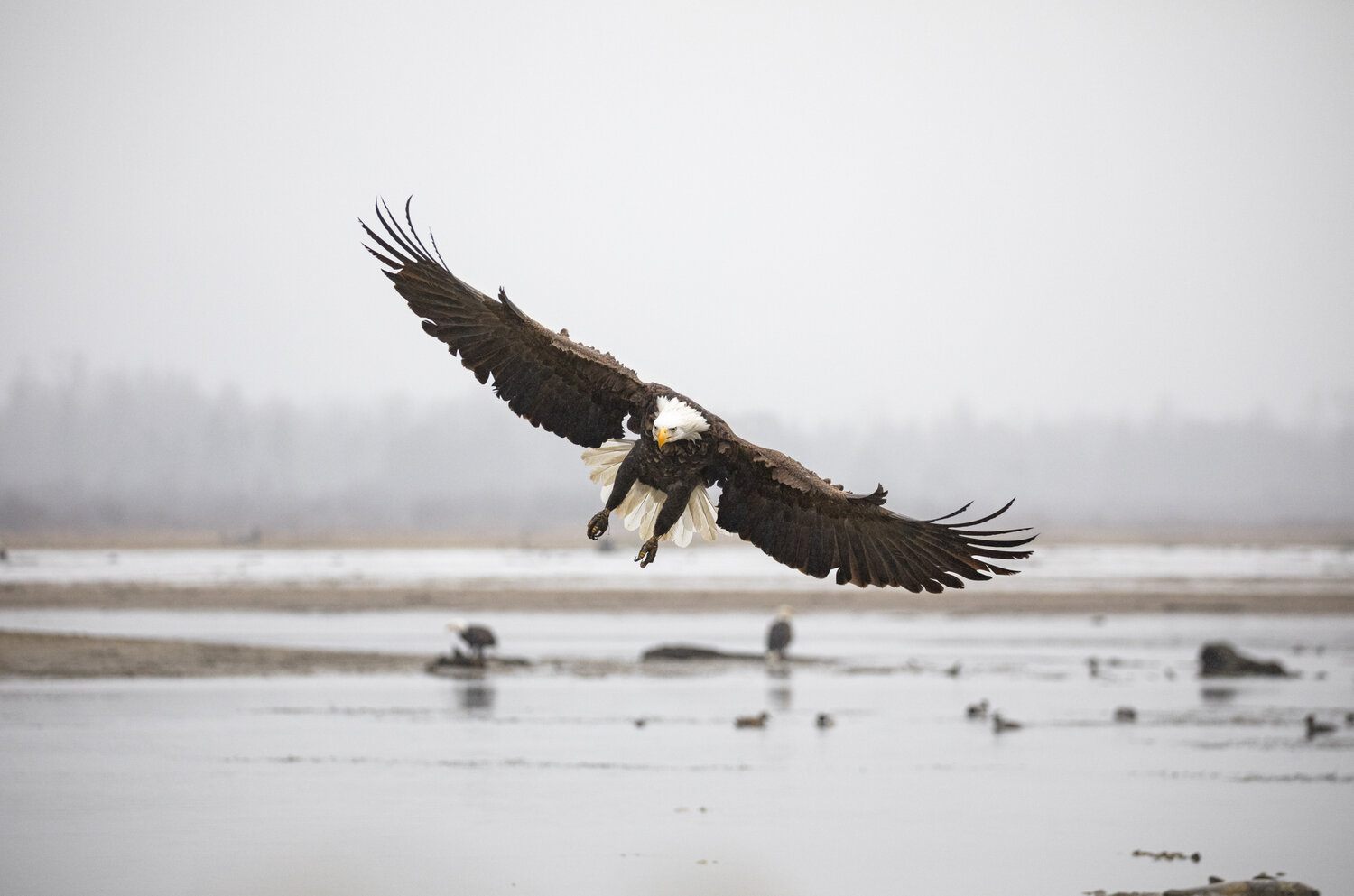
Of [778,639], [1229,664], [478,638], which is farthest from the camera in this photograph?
[778,639]

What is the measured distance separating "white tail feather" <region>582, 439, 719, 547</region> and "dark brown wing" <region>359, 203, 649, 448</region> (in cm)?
40

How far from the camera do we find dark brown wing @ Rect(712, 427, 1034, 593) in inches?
272

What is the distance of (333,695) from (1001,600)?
56.8 ft

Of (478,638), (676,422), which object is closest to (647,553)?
(676,422)

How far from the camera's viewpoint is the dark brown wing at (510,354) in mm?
7098

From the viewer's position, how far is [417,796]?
10125 mm

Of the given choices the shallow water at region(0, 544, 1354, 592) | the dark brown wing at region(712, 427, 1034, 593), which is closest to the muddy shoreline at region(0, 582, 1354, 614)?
the shallow water at region(0, 544, 1354, 592)

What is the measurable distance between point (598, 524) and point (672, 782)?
4.76 metres

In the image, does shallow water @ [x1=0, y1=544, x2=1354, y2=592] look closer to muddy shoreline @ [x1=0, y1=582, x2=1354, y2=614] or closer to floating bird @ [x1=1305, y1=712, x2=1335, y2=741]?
muddy shoreline @ [x1=0, y1=582, x2=1354, y2=614]

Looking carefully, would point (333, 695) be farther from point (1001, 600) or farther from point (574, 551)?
point (574, 551)

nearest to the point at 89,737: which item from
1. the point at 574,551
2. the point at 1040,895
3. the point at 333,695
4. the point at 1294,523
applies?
the point at 333,695

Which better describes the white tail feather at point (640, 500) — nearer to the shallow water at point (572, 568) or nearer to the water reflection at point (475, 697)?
the water reflection at point (475, 697)

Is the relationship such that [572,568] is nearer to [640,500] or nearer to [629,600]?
[629,600]

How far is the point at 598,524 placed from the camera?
260 inches
